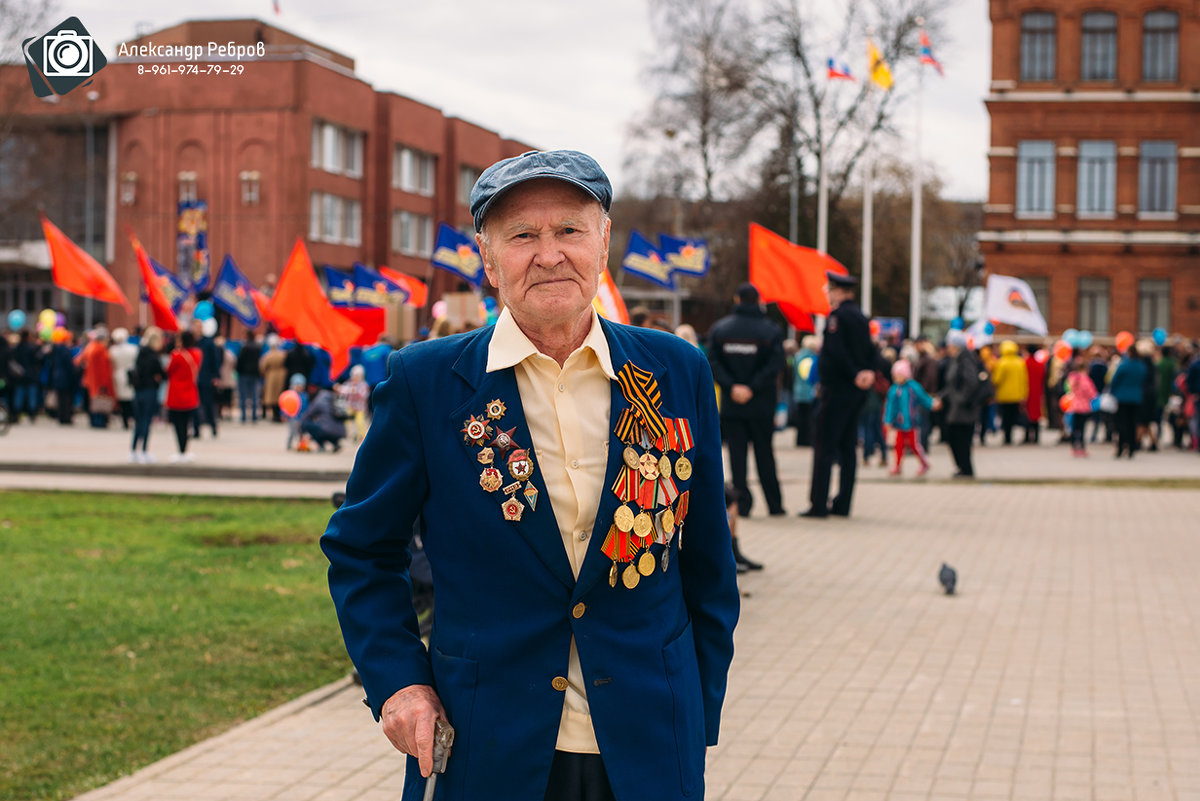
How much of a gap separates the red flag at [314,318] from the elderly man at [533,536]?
1743cm

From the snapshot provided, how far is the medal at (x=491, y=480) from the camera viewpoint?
8.86 feet

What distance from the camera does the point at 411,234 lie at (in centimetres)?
6394

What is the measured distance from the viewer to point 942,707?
21.8 feet

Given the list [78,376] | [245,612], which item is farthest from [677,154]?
[245,612]

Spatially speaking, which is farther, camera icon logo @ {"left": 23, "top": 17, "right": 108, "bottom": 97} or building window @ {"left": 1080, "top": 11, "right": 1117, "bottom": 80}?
building window @ {"left": 1080, "top": 11, "right": 1117, "bottom": 80}

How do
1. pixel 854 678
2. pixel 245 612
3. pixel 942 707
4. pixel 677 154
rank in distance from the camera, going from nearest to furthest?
pixel 942 707 → pixel 854 678 → pixel 245 612 → pixel 677 154

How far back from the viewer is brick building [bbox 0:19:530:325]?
5206cm

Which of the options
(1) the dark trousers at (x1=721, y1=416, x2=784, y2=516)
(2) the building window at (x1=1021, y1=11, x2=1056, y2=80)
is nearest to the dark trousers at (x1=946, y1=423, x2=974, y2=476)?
(1) the dark trousers at (x1=721, y1=416, x2=784, y2=516)

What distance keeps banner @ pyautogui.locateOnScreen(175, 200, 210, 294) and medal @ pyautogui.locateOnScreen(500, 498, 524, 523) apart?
51.2m

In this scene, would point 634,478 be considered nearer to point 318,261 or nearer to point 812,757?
point 812,757

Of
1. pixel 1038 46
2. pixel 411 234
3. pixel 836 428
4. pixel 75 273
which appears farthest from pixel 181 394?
pixel 411 234

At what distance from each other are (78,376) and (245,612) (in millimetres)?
22192

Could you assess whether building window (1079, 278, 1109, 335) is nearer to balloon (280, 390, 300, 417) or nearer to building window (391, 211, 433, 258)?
building window (391, 211, 433, 258)

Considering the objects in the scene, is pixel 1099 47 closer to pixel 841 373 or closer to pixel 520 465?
pixel 841 373
